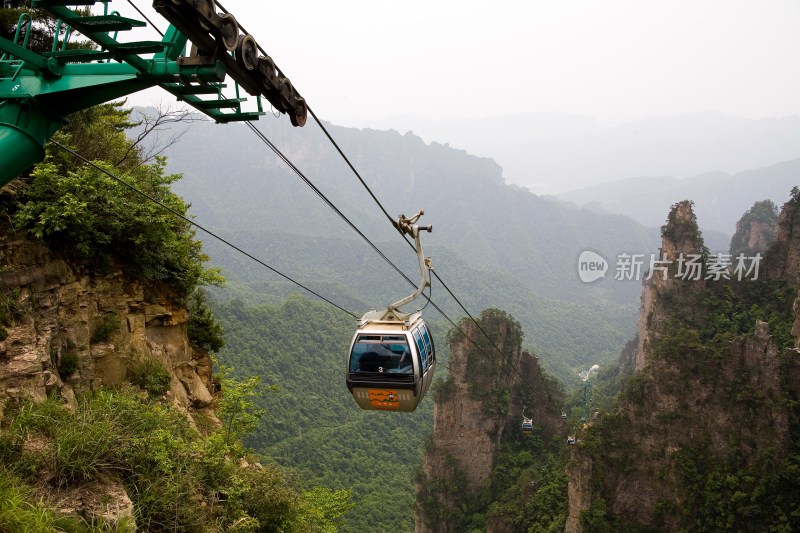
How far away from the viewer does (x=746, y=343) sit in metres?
22.6

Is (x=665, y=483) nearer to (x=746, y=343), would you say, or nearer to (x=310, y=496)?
(x=746, y=343)

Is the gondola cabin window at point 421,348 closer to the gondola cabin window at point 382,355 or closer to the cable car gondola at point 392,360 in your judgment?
the cable car gondola at point 392,360

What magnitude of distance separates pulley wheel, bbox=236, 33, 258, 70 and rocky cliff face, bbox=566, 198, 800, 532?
2232 cm

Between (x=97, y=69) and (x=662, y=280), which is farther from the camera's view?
(x=662, y=280)

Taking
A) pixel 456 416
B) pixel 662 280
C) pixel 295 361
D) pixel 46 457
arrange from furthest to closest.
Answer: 1. pixel 295 361
2. pixel 662 280
3. pixel 456 416
4. pixel 46 457

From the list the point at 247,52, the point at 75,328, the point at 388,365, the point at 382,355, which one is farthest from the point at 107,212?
the point at 247,52

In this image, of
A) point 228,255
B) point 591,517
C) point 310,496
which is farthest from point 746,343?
point 228,255

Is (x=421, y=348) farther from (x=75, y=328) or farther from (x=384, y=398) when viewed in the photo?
(x=75, y=328)

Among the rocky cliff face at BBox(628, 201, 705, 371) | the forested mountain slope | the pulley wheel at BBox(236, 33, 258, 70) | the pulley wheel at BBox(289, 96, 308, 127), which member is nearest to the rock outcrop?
the pulley wheel at BBox(289, 96, 308, 127)

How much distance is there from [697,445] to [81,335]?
22.4 metres

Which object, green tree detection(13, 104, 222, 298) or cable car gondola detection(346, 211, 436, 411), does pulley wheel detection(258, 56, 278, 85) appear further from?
cable car gondola detection(346, 211, 436, 411)

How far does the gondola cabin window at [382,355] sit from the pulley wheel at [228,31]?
5.66 metres

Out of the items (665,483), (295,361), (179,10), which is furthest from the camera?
(295,361)

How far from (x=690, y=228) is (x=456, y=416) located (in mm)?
18620
